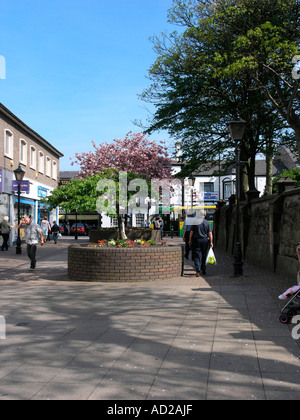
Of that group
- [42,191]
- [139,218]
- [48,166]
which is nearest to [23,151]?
[42,191]

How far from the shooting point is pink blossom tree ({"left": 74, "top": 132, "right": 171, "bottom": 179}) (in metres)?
27.9

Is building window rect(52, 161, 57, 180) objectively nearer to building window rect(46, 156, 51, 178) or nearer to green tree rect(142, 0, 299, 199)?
building window rect(46, 156, 51, 178)

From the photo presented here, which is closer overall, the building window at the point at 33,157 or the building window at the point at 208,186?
the building window at the point at 33,157

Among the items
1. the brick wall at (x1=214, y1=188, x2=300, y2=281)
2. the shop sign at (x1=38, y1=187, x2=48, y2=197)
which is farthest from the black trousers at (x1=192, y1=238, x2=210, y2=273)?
the shop sign at (x1=38, y1=187, x2=48, y2=197)

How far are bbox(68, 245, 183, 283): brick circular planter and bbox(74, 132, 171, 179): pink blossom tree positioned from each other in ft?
56.1

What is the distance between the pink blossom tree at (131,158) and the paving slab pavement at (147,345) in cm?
1940

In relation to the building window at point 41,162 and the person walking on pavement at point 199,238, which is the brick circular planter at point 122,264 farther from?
the building window at point 41,162

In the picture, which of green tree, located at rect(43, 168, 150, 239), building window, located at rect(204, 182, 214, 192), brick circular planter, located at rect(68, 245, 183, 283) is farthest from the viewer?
building window, located at rect(204, 182, 214, 192)

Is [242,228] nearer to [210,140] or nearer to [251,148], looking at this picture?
[251,148]

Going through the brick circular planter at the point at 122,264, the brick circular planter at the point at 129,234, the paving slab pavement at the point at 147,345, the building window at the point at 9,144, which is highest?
the building window at the point at 9,144

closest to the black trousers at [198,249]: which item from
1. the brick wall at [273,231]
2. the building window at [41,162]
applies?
the brick wall at [273,231]

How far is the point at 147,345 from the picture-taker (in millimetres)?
5016

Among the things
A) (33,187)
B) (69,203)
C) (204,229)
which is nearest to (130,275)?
(204,229)

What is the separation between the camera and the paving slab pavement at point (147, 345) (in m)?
3.69
